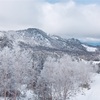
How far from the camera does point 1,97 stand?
46.3 meters

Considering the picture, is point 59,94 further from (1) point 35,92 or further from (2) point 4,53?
(2) point 4,53

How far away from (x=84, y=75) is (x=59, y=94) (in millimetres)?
37642

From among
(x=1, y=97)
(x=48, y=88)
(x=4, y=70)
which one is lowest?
(x=1, y=97)

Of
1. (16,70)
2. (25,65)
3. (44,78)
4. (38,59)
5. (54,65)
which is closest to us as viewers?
(16,70)

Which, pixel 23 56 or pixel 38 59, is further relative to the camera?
pixel 38 59

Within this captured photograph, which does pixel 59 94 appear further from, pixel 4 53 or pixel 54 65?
pixel 4 53

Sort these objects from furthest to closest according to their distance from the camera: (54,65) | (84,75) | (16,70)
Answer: (84,75) → (54,65) → (16,70)

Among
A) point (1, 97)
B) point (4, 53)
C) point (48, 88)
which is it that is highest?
point (4, 53)

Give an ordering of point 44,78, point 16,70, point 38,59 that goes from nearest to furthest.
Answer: point 16,70 → point 44,78 → point 38,59

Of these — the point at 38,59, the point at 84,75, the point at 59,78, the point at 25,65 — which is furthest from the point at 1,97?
the point at 84,75

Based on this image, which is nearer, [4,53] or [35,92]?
[4,53]

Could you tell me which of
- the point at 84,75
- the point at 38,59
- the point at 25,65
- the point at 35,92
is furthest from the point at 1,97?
the point at 84,75

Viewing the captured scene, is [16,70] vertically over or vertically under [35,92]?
over

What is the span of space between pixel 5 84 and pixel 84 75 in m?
43.4
